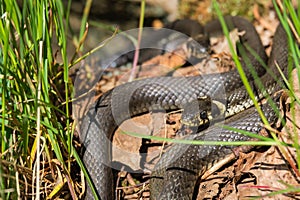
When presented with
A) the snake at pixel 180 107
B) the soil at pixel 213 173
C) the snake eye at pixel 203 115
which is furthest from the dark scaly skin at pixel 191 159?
the snake eye at pixel 203 115

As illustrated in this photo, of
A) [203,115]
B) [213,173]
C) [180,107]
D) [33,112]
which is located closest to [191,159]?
[213,173]

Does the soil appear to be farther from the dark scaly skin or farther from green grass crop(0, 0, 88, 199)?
green grass crop(0, 0, 88, 199)

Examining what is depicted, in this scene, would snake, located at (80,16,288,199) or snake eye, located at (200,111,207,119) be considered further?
snake eye, located at (200,111,207,119)

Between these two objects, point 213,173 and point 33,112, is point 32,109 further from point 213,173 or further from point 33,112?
point 213,173

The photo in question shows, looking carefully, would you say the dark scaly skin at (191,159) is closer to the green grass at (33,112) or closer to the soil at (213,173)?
the soil at (213,173)

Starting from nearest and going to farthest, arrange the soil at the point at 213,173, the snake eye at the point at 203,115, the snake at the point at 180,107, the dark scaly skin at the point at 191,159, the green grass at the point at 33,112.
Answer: the green grass at the point at 33,112 < the soil at the point at 213,173 < the dark scaly skin at the point at 191,159 < the snake at the point at 180,107 < the snake eye at the point at 203,115

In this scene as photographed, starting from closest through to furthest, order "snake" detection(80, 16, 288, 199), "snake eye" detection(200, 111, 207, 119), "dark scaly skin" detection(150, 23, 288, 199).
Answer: "dark scaly skin" detection(150, 23, 288, 199), "snake" detection(80, 16, 288, 199), "snake eye" detection(200, 111, 207, 119)

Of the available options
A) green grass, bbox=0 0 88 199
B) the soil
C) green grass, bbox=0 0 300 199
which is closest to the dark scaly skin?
the soil

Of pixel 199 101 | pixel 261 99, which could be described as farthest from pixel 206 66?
pixel 261 99
